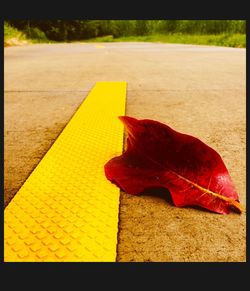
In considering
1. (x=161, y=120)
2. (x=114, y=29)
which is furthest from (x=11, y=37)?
(x=161, y=120)

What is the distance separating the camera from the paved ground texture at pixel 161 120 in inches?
44.4

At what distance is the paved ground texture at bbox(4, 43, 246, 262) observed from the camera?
113 cm

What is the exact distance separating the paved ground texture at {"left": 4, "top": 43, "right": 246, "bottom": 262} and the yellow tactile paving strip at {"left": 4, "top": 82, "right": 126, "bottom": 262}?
7 cm

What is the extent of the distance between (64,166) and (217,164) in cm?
75

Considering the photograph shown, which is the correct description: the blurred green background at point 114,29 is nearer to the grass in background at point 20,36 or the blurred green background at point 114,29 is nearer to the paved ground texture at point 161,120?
the grass in background at point 20,36

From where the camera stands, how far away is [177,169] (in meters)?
1.36

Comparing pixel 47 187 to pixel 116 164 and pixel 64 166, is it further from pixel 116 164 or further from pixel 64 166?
pixel 116 164

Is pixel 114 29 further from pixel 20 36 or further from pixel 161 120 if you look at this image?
pixel 161 120

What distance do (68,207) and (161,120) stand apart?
4.29 feet

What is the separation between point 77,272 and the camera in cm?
102

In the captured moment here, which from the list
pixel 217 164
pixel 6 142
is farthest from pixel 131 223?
pixel 6 142

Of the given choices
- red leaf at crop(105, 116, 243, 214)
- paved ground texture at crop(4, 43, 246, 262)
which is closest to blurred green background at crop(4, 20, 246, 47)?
paved ground texture at crop(4, 43, 246, 262)

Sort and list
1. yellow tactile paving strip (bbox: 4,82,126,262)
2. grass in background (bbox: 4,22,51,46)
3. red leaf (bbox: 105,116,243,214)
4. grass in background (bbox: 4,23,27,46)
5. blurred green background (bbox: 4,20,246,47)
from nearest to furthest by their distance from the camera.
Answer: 1. yellow tactile paving strip (bbox: 4,82,126,262)
2. red leaf (bbox: 105,116,243,214)
3. grass in background (bbox: 4,23,27,46)
4. grass in background (bbox: 4,22,51,46)
5. blurred green background (bbox: 4,20,246,47)

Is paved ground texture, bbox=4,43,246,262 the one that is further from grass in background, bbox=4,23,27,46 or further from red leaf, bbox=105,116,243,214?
grass in background, bbox=4,23,27,46
